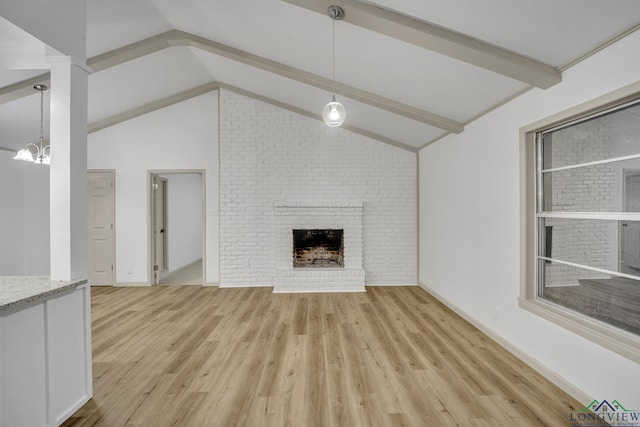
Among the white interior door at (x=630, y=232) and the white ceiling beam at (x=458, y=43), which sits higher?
the white ceiling beam at (x=458, y=43)

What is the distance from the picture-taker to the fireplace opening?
18.2ft

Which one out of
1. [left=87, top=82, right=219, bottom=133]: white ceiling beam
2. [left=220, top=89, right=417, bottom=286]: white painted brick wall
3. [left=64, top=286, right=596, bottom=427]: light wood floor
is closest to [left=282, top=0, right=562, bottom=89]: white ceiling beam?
[left=64, top=286, right=596, bottom=427]: light wood floor

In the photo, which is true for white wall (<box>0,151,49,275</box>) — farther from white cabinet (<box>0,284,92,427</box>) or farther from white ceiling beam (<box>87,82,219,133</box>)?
white cabinet (<box>0,284,92,427</box>)

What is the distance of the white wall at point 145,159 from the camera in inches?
218

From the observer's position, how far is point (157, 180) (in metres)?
5.85

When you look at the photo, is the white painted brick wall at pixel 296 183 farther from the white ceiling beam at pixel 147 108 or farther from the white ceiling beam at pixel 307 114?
the white ceiling beam at pixel 147 108

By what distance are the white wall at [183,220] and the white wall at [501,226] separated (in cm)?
540

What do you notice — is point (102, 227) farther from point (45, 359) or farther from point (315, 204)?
point (45, 359)

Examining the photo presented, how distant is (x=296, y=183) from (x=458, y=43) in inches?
141

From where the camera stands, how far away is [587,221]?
2301 mm

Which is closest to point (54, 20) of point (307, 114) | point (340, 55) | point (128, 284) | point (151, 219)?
point (340, 55)

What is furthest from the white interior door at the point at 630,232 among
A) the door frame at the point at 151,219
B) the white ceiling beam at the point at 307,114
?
the door frame at the point at 151,219

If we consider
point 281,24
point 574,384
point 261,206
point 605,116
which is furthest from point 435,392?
point 261,206

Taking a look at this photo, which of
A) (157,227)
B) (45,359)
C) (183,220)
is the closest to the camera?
(45,359)
